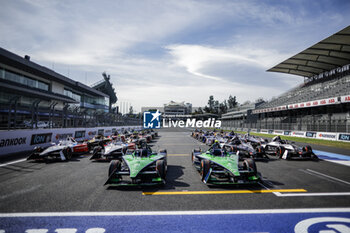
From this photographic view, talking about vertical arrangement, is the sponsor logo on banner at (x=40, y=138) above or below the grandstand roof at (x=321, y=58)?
below

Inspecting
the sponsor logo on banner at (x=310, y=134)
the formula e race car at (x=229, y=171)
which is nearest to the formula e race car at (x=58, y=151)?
the formula e race car at (x=229, y=171)

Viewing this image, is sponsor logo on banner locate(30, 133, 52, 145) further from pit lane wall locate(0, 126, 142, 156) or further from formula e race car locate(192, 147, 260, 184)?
formula e race car locate(192, 147, 260, 184)

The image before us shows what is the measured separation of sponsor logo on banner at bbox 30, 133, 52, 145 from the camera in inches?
505

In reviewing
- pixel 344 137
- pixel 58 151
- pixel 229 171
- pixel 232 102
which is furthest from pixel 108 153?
pixel 232 102

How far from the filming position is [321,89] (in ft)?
116

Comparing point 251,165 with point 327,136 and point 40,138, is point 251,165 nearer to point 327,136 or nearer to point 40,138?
point 40,138

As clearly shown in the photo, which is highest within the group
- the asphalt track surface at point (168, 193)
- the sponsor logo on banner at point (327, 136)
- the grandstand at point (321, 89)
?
the grandstand at point (321, 89)

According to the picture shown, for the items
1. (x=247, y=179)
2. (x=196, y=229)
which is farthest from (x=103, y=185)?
(x=247, y=179)

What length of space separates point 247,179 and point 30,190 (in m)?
6.12

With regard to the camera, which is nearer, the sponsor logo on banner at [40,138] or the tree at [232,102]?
the sponsor logo on banner at [40,138]

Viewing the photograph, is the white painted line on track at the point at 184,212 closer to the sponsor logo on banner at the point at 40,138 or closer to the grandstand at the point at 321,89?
the sponsor logo on banner at the point at 40,138

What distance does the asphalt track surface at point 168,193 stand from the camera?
173 inches

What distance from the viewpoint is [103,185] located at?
5.66m

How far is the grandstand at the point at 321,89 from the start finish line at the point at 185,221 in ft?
53.6
